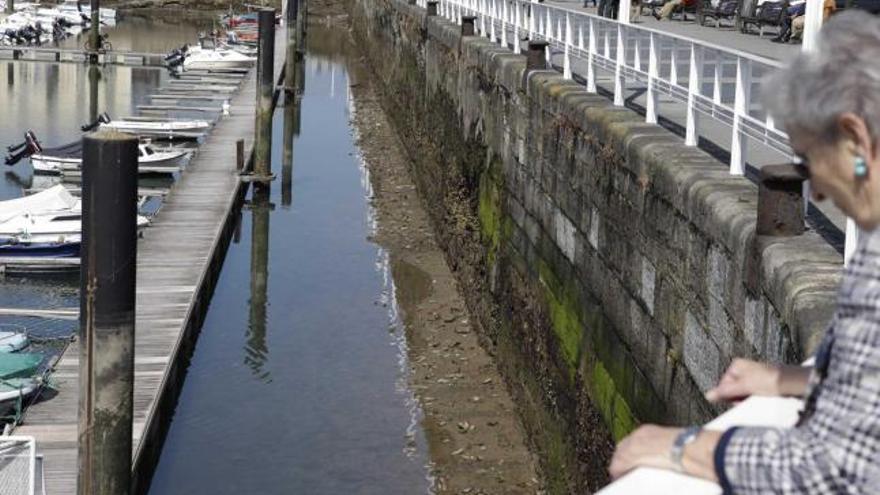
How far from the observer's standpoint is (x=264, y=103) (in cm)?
2625

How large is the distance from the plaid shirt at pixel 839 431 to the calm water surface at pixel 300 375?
1006 centimetres

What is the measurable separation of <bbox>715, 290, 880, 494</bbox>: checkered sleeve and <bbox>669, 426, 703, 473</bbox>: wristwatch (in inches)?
3.8

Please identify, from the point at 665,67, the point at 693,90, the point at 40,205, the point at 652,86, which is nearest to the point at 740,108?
the point at 693,90

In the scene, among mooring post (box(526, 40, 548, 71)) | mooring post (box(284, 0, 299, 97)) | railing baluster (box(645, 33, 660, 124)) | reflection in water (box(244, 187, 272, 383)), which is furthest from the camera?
mooring post (box(284, 0, 299, 97))

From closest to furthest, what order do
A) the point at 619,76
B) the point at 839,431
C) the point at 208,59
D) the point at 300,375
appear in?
the point at 839,431
the point at 619,76
the point at 300,375
the point at 208,59

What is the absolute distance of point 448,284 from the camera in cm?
1872

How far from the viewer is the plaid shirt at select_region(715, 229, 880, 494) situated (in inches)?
72.6

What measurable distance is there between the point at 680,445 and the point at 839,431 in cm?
28

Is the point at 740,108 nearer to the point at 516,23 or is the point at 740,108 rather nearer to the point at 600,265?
the point at 600,265

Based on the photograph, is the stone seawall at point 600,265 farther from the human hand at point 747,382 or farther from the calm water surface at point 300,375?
the human hand at point 747,382

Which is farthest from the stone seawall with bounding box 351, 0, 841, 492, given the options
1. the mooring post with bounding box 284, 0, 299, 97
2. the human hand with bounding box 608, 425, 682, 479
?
the mooring post with bounding box 284, 0, 299, 97

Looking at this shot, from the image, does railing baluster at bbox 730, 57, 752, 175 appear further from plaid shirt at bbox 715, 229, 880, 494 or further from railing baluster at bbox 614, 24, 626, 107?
plaid shirt at bbox 715, 229, 880, 494

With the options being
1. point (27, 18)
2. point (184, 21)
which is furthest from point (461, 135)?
point (184, 21)

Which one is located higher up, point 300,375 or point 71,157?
point 71,157
